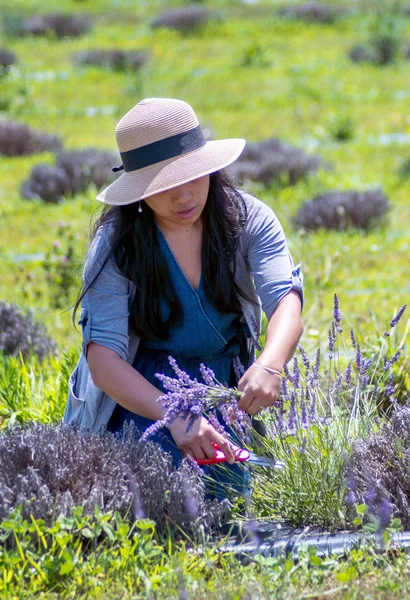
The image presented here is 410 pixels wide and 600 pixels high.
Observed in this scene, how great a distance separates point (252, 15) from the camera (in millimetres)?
22641

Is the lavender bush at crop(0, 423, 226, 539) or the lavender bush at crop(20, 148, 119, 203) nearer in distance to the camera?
the lavender bush at crop(0, 423, 226, 539)

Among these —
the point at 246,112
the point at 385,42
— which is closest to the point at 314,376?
the point at 246,112

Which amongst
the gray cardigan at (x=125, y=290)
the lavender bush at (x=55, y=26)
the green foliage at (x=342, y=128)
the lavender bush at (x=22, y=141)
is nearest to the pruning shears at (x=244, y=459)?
the gray cardigan at (x=125, y=290)

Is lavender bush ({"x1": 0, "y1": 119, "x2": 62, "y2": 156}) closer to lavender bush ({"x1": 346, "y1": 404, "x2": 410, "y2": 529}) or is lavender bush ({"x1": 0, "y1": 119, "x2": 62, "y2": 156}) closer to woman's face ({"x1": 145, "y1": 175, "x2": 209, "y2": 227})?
woman's face ({"x1": 145, "y1": 175, "x2": 209, "y2": 227})

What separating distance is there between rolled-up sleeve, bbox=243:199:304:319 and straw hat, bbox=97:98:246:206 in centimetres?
29

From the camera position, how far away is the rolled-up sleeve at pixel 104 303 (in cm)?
289

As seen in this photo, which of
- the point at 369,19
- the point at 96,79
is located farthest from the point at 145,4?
the point at 96,79

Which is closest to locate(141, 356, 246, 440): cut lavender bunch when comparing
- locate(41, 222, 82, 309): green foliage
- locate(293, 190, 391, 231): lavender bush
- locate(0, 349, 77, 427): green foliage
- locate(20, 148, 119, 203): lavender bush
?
locate(0, 349, 77, 427): green foliage

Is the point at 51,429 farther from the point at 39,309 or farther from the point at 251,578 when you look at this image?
the point at 39,309

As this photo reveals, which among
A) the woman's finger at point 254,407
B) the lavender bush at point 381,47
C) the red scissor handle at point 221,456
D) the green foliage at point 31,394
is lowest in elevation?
the lavender bush at point 381,47

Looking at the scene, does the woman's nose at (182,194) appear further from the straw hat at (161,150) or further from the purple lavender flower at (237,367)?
the purple lavender flower at (237,367)

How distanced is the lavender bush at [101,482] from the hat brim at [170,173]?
692mm

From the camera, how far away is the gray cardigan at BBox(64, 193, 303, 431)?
2.91 meters

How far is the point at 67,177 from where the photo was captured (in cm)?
838
